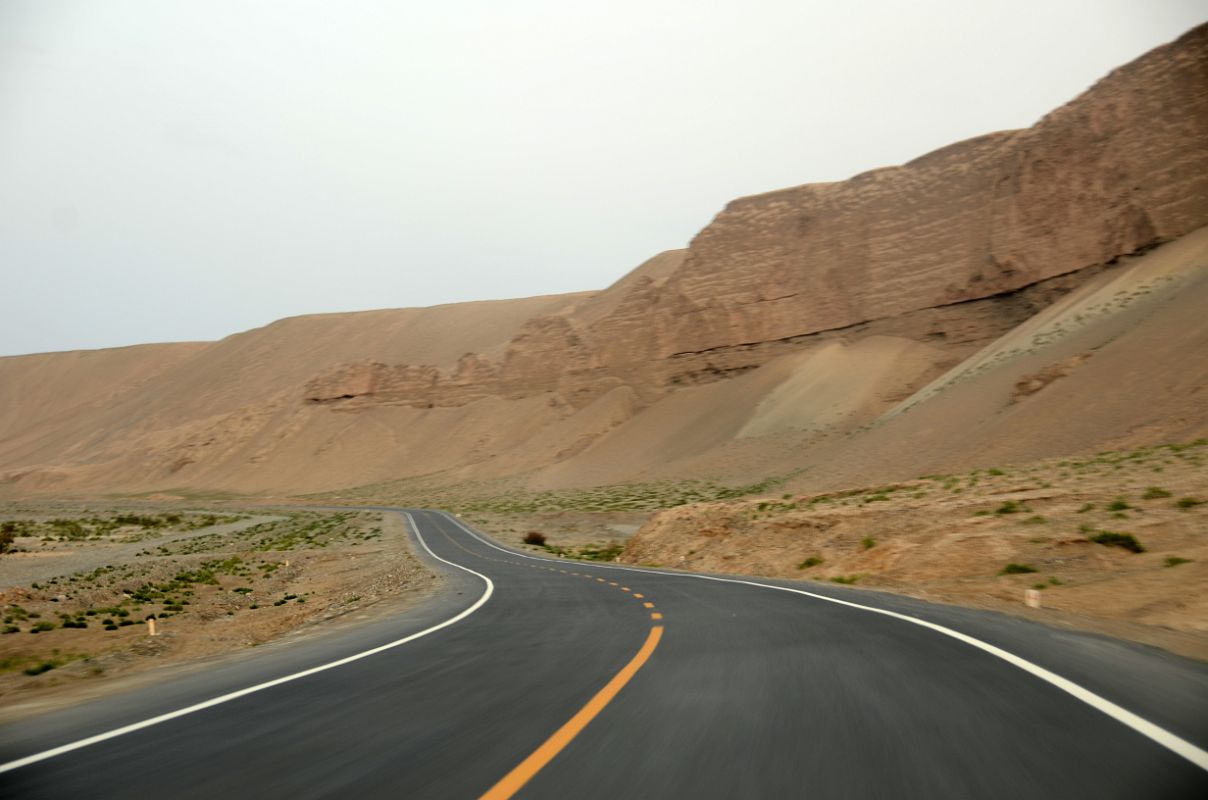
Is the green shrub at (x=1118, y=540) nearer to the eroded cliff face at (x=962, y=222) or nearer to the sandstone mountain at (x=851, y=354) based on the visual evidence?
the sandstone mountain at (x=851, y=354)

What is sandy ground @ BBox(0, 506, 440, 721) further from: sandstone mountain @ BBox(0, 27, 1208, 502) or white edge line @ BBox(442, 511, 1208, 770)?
sandstone mountain @ BBox(0, 27, 1208, 502)

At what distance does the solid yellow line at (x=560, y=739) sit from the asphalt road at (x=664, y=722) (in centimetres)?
2

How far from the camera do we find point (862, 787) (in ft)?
15.0

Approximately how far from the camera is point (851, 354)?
87312 mm

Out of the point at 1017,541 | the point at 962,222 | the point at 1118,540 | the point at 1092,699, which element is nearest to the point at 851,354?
the point at 962,222

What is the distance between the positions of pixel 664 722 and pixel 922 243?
8884cm

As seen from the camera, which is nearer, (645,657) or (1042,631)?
(645,657)

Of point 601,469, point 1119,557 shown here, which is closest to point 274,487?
point 601,469

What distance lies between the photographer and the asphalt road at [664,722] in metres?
4.80

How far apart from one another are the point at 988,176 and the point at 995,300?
45.6 feet

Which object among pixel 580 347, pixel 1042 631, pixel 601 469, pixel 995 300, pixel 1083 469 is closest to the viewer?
pixel 1042 631

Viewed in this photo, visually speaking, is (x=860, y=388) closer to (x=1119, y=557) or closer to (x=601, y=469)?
(x=601, y=469)

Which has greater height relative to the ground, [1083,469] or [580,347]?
[580,347]

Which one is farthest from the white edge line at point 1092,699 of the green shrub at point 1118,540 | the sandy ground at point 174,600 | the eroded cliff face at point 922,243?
the eroded cliff face at point 922,243
